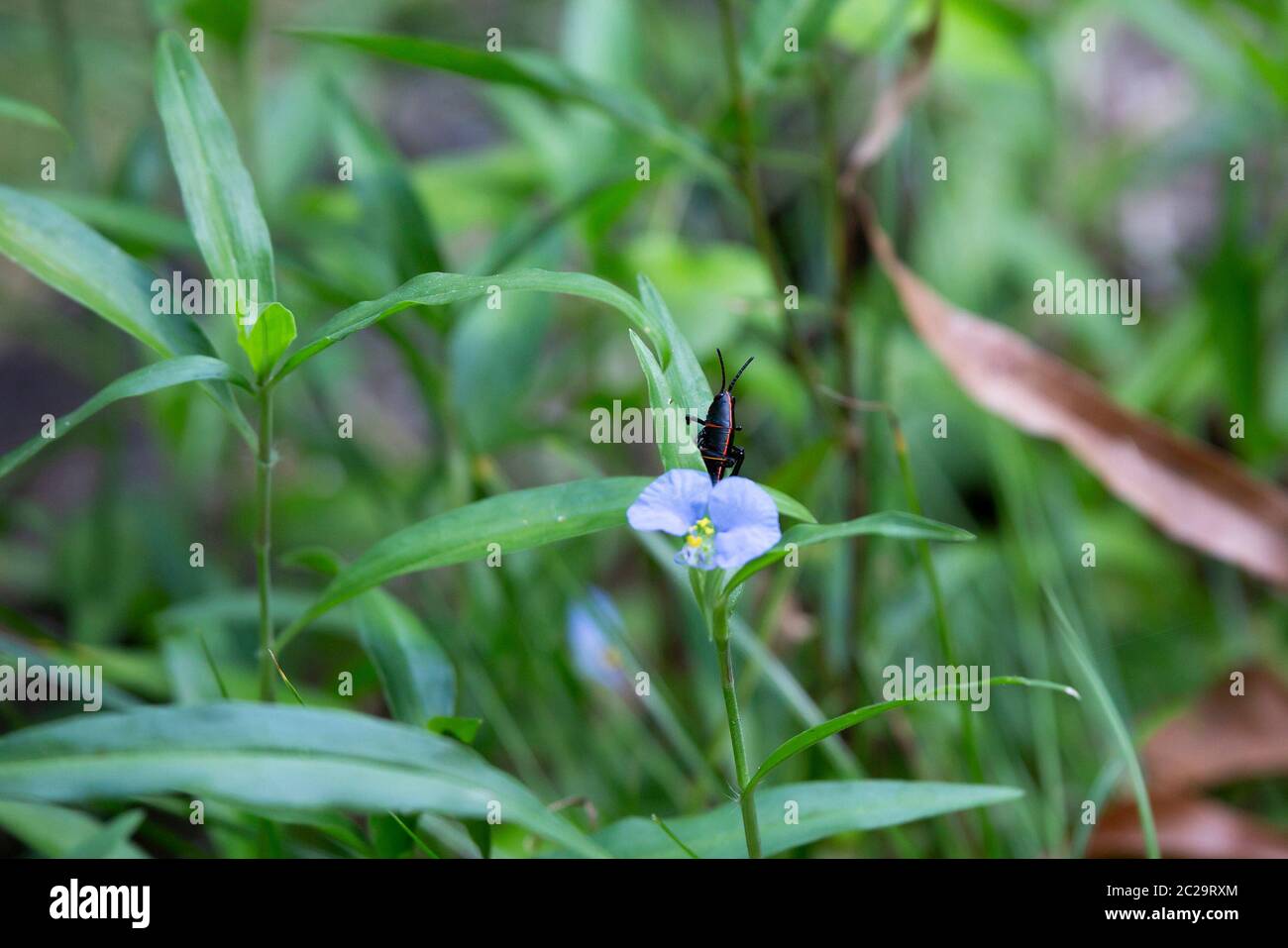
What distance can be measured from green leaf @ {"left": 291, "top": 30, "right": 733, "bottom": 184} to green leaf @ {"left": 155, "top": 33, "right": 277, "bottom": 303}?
0.14 metres

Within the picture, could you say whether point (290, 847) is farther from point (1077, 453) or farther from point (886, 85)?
point (886, 85)

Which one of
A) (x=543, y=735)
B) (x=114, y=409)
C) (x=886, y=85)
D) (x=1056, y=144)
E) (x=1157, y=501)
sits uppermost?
(x=1056, y=144)

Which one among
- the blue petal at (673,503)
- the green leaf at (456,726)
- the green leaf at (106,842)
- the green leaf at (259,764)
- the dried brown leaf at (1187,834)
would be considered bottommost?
the dried brown leaf at (1187,834)

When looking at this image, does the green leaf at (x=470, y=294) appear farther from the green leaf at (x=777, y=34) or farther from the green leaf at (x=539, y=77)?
the green leaf at (x=777, y=34)

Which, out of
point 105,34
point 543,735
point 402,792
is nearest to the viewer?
point 402,792

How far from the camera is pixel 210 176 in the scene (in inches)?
25.7

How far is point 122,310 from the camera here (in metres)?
0.62

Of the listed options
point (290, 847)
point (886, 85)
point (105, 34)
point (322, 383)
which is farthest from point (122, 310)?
point (105, 34)

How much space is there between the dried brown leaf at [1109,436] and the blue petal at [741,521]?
52 centimetres

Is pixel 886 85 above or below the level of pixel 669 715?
above

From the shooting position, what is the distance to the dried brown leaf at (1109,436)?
979 millimetres

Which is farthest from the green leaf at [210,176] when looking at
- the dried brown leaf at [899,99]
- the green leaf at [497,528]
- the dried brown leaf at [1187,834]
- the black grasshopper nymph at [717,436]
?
the dried brown leaf at [1187,834]

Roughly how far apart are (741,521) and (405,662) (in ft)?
0.93

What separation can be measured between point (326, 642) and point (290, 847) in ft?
2.02
